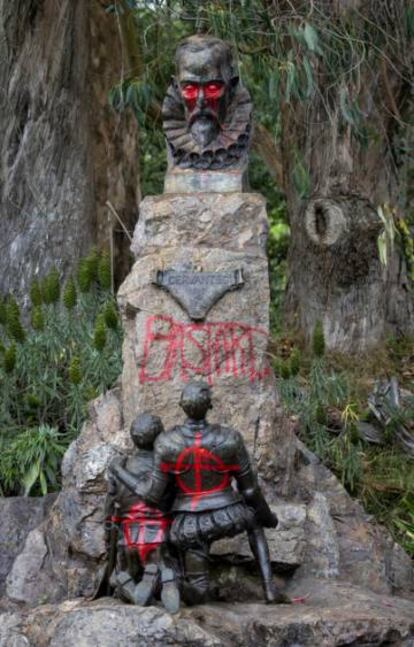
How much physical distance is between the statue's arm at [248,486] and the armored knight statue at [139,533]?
412 mm

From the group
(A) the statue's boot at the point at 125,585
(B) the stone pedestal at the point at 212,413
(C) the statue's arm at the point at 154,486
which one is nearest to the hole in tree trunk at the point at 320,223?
(B) the stone pedestal at the point at 212,413

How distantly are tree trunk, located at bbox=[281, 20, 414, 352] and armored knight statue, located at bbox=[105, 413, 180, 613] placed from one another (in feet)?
16.0

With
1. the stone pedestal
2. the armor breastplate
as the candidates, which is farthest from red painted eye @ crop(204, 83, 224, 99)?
the armor breastplate

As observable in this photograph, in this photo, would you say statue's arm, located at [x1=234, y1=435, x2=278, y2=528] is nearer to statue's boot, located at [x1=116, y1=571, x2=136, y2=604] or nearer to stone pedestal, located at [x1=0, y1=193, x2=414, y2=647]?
stone pedestal, located at [x1=0, y1=193, x2=414, y2=647]

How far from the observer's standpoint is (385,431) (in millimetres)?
11695

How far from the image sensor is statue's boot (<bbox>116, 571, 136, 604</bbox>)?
7865mm

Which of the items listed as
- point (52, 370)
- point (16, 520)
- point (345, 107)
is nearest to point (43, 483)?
point (16, 520)

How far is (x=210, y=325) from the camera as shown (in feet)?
30.0

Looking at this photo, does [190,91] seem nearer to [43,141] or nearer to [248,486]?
[248,486]

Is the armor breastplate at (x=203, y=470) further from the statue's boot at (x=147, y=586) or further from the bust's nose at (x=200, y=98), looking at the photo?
the bust's nose at (x=200, y=98)

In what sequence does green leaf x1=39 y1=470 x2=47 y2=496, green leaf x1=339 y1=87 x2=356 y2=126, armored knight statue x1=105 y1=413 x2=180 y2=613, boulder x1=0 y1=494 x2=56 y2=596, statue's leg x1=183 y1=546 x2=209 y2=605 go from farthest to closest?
1. green leaf x1=339 y1=87 x2=356 y2=126
2. green leaf x1=39 y1=470 x2=47 y2=496
3. boulder x1=0 y1=494 x2=56 y2=596
4. statue's leg x1=183 y1=546 x2=209 y2=605
5. armored knight statue x1=105 y1=413 x2=180 y2=613

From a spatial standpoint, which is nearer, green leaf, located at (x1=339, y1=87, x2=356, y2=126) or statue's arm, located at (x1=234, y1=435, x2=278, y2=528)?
statue's arm, located at (x1=234, y1=435, x2=278, y2=528)

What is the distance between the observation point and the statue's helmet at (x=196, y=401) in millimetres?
8039

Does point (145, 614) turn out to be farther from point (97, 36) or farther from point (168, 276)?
point (97, 36)
